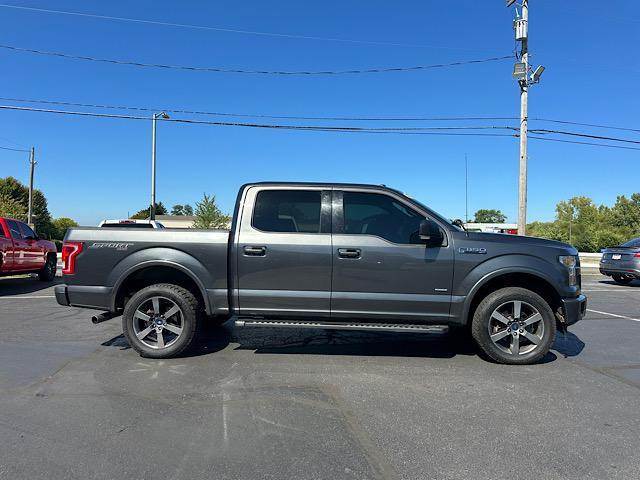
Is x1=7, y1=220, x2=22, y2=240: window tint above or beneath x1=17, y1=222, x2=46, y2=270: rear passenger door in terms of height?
above

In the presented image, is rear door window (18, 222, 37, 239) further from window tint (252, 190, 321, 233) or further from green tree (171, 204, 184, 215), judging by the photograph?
green tree (171, 204, 184, 215)

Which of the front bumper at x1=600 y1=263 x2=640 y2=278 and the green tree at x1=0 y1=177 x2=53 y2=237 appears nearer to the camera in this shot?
the front bumper at x1=600 y1=263 x2=640 y2=278

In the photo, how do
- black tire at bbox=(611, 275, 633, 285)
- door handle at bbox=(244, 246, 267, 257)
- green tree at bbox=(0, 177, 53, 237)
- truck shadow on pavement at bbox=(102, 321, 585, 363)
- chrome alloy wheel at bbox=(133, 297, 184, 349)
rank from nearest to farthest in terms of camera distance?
door handle at bbox=(244, 246, 267, 257) → chrome alloy wheel at bbox=(133, 297, 184, 349) → truck shadow on pavement at bbox=(102, 321, 585, 363) → black tire at bbox=(611, 275, 633, 285) → green tree at bbox=(0, 177, 53, 237)

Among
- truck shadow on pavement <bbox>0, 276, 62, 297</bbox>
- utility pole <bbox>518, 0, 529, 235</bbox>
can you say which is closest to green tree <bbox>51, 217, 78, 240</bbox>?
truck shadow on pavement <bbox>0, 276, 62, 297</bbox>

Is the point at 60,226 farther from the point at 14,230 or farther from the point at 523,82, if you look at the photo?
the point at 523,82

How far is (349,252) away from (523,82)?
18.7 meters

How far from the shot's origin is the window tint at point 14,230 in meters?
11.0

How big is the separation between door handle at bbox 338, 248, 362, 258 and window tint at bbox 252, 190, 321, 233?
39cm

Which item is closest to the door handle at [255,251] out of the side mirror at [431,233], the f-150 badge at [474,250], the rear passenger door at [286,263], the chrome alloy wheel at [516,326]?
the rear passenger door at [286,263]

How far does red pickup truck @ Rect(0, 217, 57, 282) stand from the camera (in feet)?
34.6

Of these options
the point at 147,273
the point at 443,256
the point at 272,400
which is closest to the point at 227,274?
the point at 147,273

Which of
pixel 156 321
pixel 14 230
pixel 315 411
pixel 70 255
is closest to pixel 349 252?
pixel 315 411

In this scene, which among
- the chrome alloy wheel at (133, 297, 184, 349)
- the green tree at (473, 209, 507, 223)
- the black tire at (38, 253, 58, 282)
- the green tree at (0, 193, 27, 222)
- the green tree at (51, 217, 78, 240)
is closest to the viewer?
the chrome alloy wheel at (133, 297, 184, 349)

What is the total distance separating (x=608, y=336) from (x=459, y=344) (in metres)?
2.48
